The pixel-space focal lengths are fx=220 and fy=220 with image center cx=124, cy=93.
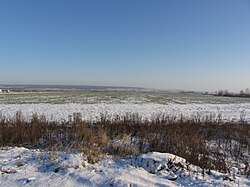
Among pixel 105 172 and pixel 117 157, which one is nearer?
pixel 105 172

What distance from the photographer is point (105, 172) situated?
183 inches

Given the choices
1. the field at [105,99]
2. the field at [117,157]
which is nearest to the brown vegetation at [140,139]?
the field at [117,157]

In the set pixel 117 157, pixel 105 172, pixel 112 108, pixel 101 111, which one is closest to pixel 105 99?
pixel 112 108

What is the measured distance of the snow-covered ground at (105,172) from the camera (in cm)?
424

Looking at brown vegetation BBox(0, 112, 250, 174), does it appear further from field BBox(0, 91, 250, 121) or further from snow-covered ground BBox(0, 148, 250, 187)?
field BBox(0, 91, 250, 121)

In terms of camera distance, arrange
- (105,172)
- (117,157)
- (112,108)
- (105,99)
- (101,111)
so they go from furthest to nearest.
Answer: (105,99) → (112,108) → (101,111) → (117,157) → (105,172)

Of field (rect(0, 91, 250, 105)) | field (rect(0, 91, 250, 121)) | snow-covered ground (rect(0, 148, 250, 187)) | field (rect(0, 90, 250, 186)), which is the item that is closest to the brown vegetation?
field (rect(0, 90, 250, 186))

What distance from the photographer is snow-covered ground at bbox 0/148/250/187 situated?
4.24m

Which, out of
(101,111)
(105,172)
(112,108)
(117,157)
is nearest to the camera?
(105,172)

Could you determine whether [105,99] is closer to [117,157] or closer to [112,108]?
[112,108]

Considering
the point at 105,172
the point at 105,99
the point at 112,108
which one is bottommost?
the point at 105,99

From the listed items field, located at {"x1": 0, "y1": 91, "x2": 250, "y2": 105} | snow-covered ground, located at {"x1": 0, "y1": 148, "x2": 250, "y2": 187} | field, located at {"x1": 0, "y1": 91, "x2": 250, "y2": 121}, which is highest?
snow-covered ground, located at {"x1": 0, "y1": 148, "x2": 250, "y2": 187}

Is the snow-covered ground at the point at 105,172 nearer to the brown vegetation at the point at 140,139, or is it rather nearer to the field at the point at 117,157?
the field at the point at 117,157

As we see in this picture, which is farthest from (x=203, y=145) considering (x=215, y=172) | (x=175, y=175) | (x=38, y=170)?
(x=38, y=170)
